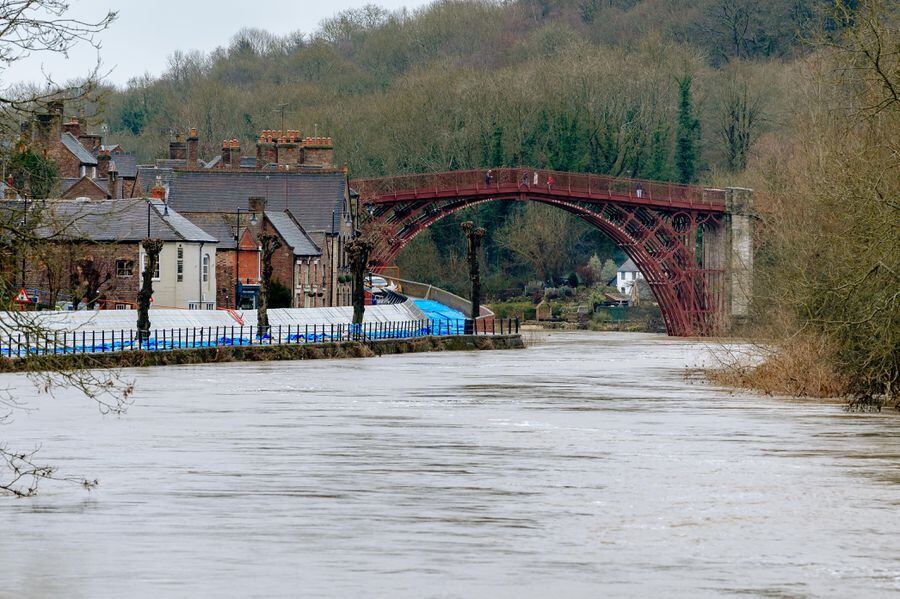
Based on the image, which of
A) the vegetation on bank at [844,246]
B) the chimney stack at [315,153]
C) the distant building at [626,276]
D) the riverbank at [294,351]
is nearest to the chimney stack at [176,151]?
the chimney stack at [315,153]

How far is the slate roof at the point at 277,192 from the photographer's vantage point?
82562mm

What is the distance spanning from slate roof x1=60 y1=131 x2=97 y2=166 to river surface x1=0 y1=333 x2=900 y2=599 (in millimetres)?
61638

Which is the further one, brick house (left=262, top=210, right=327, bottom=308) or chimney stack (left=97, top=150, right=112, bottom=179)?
chimney stack (left=97, top=150, right=112, bottom=179)

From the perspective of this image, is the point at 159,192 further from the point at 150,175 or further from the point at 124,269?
the point at 150,175

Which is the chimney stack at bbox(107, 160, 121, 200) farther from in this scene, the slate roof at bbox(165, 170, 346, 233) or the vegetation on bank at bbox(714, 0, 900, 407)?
the vegetation on bank at bbox(714, 0, 900, 407)

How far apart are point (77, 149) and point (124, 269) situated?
34.4 m

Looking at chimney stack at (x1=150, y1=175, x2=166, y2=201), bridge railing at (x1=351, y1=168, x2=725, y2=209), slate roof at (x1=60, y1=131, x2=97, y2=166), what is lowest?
chimney stack at (x1=150, y1=175, x2=166, y2=201)

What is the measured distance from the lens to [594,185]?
95.2 metres

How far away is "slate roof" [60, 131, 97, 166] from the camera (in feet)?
323

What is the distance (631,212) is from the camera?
92.4 m

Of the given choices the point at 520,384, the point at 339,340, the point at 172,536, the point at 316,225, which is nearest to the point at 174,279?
the point at 339,340

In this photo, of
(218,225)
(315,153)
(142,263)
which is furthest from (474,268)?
(142,263)

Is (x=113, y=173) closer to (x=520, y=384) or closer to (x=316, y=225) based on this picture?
(x=316, y=225)

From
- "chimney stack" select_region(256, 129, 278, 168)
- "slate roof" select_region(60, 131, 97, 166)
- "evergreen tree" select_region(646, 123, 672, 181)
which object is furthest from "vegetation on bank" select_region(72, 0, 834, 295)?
"slate roof" select_region(60, 131, 97, 166)
